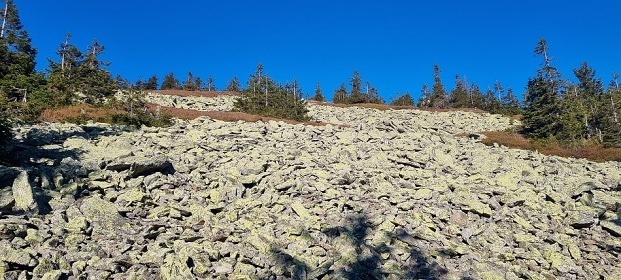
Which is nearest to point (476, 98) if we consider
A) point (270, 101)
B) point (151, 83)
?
point (270, 101)

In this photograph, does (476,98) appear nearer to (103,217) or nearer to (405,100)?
(405,100)

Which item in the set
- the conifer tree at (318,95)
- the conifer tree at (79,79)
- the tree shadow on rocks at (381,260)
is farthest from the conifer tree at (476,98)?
the tree shadow on rocks at (381,260)

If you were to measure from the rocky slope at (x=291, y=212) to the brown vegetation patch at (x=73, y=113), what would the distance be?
5.14m

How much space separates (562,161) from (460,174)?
9.87m

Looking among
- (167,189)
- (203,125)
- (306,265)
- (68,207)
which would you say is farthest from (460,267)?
(203,125)

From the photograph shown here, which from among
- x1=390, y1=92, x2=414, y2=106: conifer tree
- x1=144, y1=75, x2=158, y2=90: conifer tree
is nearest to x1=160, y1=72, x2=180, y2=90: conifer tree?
x1=144, y1=75, x2=158, y2=90: conifer tree

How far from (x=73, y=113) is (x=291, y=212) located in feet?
69.8

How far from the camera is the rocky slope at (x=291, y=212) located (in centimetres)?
996

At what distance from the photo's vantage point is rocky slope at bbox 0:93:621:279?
9961 mm

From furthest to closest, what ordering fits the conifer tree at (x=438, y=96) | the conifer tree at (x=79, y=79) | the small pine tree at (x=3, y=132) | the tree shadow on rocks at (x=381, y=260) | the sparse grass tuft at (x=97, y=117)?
the conifer tree at (x=438, y=96), the conifer tree at (x=79, y=79), the sparse grass tuft at (x=97, y=117), the small pine tree at (x=3, y=132), the tree shadow on rocks at (x=381, y=260)

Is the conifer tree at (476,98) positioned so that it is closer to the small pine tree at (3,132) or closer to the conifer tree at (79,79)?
the conifer tree at (79,79)

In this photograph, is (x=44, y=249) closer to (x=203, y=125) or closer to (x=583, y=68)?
(x=203, y=125)

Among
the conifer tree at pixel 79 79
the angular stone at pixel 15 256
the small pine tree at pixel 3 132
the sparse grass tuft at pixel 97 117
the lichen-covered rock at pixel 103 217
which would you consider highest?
the conifer tree at pixel 79 79

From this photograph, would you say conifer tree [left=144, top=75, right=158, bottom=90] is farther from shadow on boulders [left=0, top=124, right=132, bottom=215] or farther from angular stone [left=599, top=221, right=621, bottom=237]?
angular stone [left=599, top=221, right=621, bottom=237]
